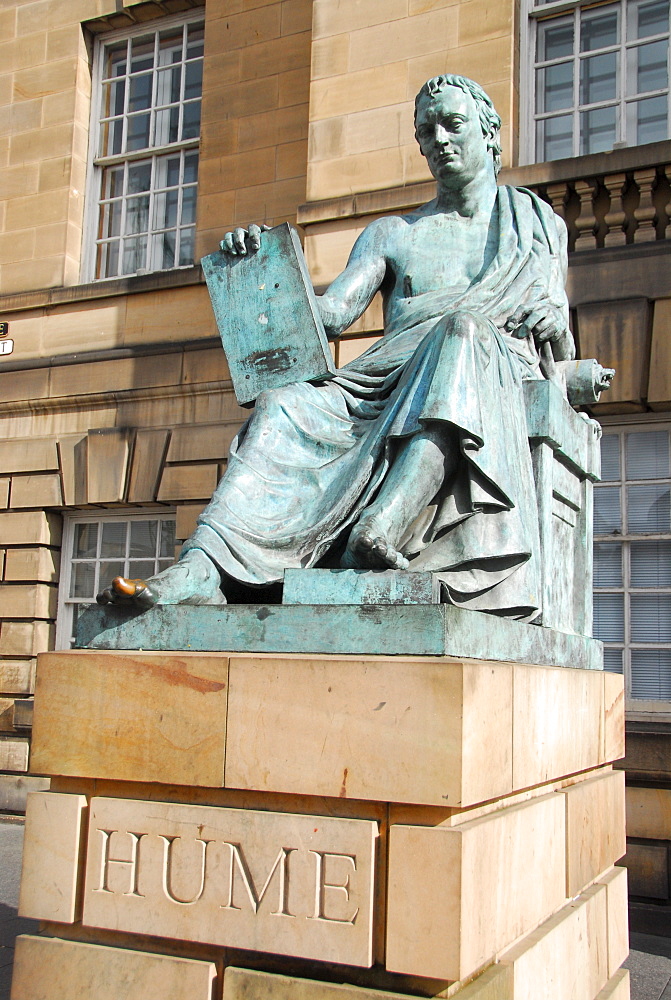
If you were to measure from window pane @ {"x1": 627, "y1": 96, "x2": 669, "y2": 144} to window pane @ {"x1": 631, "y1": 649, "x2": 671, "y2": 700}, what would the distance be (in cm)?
429

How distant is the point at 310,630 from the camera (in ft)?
9.14

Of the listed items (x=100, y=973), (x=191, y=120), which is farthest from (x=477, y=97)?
(x=191, y=120)

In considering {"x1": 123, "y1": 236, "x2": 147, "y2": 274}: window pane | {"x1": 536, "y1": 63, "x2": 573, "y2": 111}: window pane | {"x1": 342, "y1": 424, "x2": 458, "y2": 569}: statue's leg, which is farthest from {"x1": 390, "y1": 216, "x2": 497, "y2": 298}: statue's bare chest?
{"x1": 123, "y1": 236, "x2": 147, "y2": 274}: window pane

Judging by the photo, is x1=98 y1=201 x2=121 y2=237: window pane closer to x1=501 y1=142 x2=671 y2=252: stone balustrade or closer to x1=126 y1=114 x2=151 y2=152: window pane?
x1=126 y1=114 x2=151 y2=152: window pane

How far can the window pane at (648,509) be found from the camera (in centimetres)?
773

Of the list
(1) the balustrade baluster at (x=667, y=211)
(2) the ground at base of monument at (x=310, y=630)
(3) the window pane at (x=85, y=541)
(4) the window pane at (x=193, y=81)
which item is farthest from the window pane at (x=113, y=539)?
(2) the ground at base of monument at (x=310, y=630)

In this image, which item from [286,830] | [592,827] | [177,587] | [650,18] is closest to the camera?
[286,830]

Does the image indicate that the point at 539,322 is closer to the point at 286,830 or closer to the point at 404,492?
the point at 404,492

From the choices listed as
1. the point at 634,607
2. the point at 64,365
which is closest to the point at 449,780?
the point at 634,607

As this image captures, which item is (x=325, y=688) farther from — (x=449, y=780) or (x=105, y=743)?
(x=105, y=743)

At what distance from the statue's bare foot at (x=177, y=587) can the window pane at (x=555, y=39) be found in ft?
24.3

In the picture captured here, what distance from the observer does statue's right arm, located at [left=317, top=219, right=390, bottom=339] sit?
4.25 meters

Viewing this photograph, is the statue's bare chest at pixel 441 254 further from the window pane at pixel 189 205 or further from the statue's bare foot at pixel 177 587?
the window pane at pixel 189 205

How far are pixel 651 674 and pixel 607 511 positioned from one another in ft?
4.18
